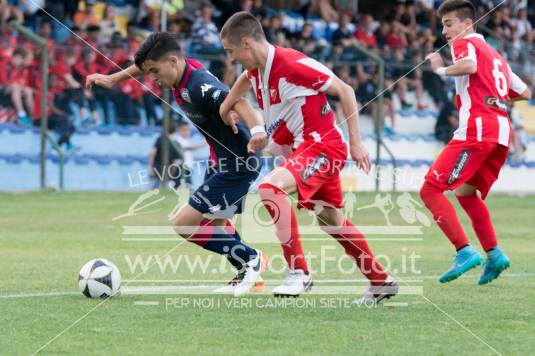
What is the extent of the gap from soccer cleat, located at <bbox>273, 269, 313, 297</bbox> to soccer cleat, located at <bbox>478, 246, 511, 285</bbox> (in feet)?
4.97

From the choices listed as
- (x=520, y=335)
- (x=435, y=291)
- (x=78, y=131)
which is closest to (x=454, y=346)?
(x=520, y=335)

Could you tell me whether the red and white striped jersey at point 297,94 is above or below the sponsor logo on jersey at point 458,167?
above

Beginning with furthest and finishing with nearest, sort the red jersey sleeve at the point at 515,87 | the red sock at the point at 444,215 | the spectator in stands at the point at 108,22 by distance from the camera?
the spectator in stands at the point at 108,22 < the red jersey sleeve at the point at 515,87 < the red sock at the point at 444,215

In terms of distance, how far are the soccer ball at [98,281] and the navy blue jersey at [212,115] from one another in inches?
48.8

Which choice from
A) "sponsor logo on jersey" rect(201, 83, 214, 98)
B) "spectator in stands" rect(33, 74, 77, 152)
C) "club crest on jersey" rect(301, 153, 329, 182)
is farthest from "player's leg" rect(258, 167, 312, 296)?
"spectator in stands" rect(33, 74, 77, 152)

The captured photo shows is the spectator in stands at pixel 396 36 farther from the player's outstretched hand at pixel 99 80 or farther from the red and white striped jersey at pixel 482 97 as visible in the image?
the player's outstretched hand at pixel 99 80

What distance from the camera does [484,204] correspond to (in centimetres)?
885

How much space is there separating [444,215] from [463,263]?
0.48 m

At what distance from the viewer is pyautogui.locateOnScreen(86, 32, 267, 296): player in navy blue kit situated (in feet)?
26.7

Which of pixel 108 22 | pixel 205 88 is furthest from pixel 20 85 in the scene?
pixel 205 88

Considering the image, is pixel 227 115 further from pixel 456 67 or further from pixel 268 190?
pixel 456 67

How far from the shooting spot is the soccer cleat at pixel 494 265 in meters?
8.47

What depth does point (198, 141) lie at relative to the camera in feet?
67.4

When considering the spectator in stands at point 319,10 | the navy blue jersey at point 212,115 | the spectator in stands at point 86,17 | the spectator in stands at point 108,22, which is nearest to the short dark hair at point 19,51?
the spectator in stands at point 86,17
